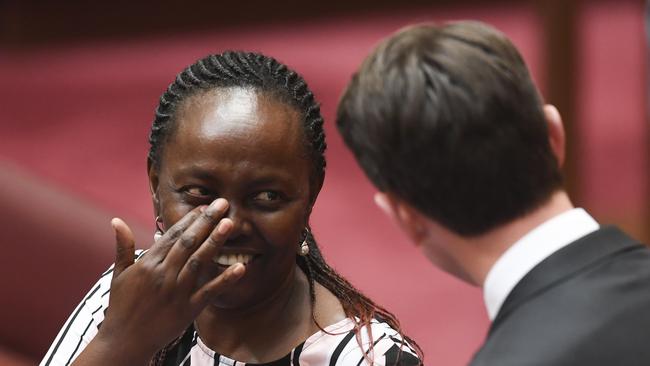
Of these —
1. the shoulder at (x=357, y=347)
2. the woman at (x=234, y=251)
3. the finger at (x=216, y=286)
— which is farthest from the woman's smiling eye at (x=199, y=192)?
the shoulder at (x=357, y=347)

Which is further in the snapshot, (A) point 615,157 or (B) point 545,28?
(A) point 615,157

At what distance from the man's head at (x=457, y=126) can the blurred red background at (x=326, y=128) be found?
4.51 ft

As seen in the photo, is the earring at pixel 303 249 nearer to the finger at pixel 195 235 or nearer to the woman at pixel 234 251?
the woman at pixel 234 251

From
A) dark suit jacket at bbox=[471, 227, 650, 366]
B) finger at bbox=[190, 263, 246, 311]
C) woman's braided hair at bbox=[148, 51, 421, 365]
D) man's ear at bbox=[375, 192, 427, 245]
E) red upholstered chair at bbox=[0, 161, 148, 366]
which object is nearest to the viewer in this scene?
dark suit jacket at bbox=[471, 227, 650, 366]

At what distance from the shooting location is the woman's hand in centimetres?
120

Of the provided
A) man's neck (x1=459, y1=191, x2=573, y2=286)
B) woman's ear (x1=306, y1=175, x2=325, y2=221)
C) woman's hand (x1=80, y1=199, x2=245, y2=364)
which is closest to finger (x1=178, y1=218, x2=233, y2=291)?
woman's hand (x1=80, y1=199, x2=245, y2=364)

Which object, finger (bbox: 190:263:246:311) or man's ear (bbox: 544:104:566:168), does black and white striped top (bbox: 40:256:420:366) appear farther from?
man's ear (bbox: 544:104:566:168)

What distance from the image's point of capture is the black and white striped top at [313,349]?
4.20 ft

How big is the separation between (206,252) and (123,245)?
5.1 inches

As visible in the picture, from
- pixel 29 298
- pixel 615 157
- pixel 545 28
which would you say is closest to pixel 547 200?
pixel 29 298

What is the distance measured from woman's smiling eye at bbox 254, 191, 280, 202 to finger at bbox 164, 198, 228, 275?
56 millimetres

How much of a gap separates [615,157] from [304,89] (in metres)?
2.53

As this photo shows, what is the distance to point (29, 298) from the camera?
94.7 inches

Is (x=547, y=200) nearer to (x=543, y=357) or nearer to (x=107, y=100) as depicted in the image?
(x=543, y=357)
